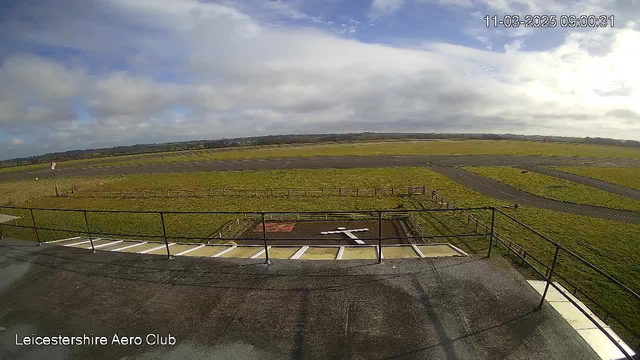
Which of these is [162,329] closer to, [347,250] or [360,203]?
[347,250]

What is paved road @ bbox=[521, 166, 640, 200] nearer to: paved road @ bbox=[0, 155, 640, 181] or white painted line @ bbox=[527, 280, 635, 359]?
paved road @ bbox=[0, 155, 640, 181]

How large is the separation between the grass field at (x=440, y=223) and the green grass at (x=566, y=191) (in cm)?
672

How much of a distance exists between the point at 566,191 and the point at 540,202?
8.10 m

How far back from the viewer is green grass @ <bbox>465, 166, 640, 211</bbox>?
25062 millimetres

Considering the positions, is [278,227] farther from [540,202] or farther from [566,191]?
[566,191]

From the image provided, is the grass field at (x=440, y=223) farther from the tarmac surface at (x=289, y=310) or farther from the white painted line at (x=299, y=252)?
the white painted line at (x=299, y=252)

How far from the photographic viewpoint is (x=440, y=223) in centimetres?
1847

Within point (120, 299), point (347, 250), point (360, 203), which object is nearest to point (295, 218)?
point (360, 203)

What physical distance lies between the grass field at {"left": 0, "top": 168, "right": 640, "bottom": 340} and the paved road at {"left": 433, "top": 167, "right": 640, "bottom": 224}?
1691 mm

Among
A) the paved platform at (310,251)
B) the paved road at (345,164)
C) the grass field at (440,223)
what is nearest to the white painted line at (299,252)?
the paved platform at (310,251)

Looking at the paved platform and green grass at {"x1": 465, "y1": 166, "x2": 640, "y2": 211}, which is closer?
the paved platform

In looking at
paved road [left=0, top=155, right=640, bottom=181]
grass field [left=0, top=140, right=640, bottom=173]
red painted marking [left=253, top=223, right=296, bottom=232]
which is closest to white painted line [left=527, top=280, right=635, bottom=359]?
red painted marking [left=253, top=223, right=296, bottom=232]

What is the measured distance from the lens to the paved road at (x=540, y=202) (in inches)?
835

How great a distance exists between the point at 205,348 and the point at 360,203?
871 inches
